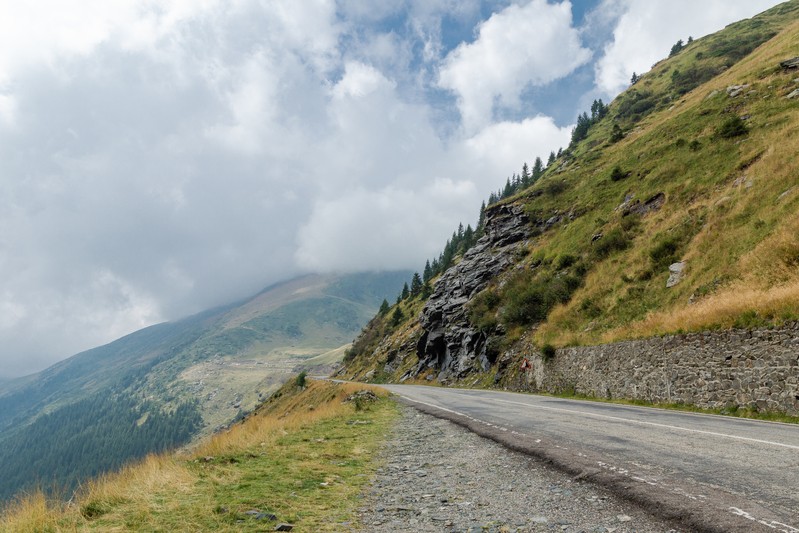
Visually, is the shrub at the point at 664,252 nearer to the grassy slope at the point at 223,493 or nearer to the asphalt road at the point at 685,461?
the asphalt road at the point at 685,461

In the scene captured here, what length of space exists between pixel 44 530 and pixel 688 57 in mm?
152427

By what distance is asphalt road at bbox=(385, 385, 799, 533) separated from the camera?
486cm

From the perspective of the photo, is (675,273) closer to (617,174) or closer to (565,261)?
(565,261)

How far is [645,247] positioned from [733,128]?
1571 cm

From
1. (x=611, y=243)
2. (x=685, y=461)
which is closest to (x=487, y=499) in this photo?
(x=685, y=461)

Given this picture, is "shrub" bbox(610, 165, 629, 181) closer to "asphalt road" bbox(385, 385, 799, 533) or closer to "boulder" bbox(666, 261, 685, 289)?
"boulder" bbox(666, 261, 685, 289)

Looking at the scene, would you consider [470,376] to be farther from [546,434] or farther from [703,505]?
[703,505]

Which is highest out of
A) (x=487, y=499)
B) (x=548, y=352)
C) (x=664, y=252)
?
(x=664, y=252)

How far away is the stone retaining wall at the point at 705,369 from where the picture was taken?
1418cm

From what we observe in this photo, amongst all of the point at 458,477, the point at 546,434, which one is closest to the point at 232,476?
the point at 458,477

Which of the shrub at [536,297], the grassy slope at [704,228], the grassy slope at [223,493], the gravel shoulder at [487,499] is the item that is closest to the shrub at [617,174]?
the grassy slope at [704,228]

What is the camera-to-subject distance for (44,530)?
5.63 m

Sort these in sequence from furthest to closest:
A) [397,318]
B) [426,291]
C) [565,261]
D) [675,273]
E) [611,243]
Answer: [426,291]
[397,318]
[565,261]
[611,243]
[675,273]

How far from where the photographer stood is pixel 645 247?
31484 millimetres
